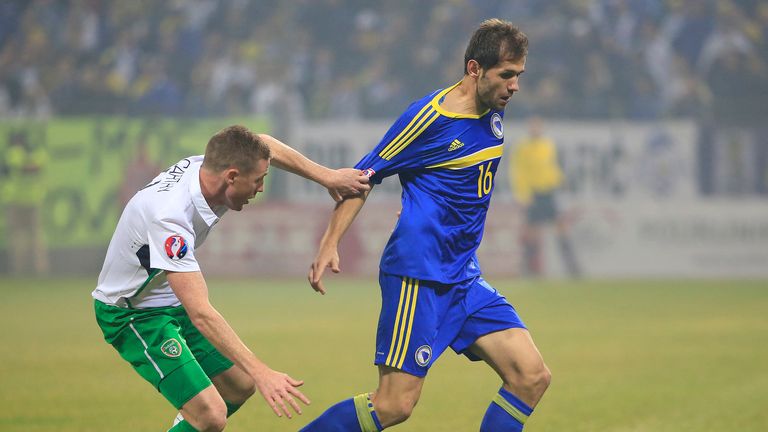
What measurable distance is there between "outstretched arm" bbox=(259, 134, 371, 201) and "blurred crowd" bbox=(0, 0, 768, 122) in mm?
16350

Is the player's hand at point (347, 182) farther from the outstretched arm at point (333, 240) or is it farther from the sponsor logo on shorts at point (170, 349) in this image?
the sponsor logo on shorts at point (170, 349)

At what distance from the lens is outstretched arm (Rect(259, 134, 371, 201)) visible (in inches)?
205

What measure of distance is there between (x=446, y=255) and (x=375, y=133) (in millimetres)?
15888

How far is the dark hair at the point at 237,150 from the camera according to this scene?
15.0 ft

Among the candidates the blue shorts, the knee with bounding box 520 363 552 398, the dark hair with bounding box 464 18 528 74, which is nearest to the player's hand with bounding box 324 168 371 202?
the blue shorts

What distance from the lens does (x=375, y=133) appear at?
68.5 ft

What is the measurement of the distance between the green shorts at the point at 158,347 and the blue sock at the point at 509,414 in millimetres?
1310

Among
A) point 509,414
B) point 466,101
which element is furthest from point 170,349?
point 466,101

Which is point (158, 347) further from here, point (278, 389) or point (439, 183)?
point (439, 183)

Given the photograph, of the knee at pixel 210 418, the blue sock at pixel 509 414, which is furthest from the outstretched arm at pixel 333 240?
the blue sock at pixel 509 414

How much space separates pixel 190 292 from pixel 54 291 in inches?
551

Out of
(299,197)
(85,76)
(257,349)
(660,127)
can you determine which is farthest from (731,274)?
(85,76)

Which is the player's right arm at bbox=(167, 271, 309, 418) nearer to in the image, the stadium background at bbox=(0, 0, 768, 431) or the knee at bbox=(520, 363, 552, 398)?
the knee at bbox=(520, 363, 552, 398)

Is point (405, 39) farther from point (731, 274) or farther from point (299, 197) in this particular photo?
point (731, 274)
